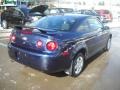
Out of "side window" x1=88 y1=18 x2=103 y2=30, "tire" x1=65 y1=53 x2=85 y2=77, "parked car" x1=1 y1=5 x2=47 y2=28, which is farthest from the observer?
"parked car" x1=1 y1=5 x2=47 y2=28

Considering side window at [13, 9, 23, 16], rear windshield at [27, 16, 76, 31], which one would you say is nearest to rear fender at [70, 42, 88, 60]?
rear windshield at [27, 16, 76, 31]

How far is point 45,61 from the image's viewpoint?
537 centimetres

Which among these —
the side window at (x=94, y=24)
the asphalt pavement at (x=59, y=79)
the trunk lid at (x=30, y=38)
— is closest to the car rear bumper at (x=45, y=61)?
the trunk lid at (x=30, y=38)

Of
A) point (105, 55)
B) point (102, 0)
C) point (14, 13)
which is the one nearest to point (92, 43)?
point (105, 55)

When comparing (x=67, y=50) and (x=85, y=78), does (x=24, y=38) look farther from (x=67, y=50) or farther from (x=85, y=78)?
(x=85, y=78)

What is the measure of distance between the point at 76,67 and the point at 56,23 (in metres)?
1.29

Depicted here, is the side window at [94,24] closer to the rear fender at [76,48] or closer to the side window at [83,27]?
the side window at [83,27]

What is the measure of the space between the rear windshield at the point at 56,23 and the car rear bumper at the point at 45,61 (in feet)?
3.25

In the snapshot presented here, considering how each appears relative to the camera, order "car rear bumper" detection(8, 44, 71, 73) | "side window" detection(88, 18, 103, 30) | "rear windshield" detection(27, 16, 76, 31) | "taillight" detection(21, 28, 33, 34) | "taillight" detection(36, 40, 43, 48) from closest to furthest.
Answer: "car rear bumper" detection(8, 44, 71, 73), "taillight" detection(36, 40, 43, 48), "taillight" detection(21, 28, 33, 34), "rear windshield" detection(27, 16, 76, 31), "side window" detection(88, 18, 103, 30)

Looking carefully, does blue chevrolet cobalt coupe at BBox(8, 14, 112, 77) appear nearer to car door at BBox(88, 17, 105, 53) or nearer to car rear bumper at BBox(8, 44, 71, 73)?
car rear bumper at BBox(8, 44, 71, 73)

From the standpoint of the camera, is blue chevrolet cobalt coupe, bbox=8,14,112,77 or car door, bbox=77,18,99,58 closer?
blue chevrolet cobalt coupe, bbox=8,14,112,77

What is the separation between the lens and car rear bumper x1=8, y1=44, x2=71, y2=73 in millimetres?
5371

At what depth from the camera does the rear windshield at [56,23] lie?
20.6ft

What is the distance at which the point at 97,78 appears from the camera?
20.4ft
